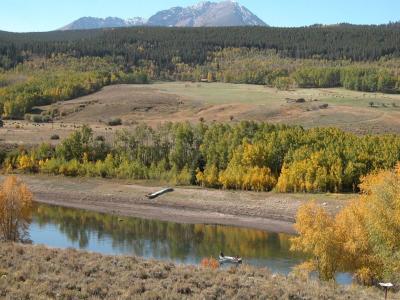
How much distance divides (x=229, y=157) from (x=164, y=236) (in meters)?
26.4

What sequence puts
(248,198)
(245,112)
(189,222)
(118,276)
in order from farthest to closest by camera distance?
(245,112), (248,198), (189,222), (118,276)

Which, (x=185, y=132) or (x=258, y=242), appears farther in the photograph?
(x=185, y=132)

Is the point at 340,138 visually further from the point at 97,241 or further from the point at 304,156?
the point at 97,241

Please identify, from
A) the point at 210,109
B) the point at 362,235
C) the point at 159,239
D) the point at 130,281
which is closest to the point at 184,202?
the point at 159,239

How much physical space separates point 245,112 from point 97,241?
3422 inches

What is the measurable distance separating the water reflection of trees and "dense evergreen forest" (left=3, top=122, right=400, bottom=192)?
1582cm

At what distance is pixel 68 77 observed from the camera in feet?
614

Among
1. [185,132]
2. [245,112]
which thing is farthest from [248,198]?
[245,112]

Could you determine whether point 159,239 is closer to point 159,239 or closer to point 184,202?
point 159,239

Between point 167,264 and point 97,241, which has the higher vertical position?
point 167,264

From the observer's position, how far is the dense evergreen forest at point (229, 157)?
78.1 metres

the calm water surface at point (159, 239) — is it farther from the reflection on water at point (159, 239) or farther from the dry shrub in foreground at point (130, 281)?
the dry shrub in foreground at point (130, 281)

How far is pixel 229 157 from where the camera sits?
8625 centimetres

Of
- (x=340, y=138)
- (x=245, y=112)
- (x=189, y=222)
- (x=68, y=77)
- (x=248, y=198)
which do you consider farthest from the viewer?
(x=68, y=77)
